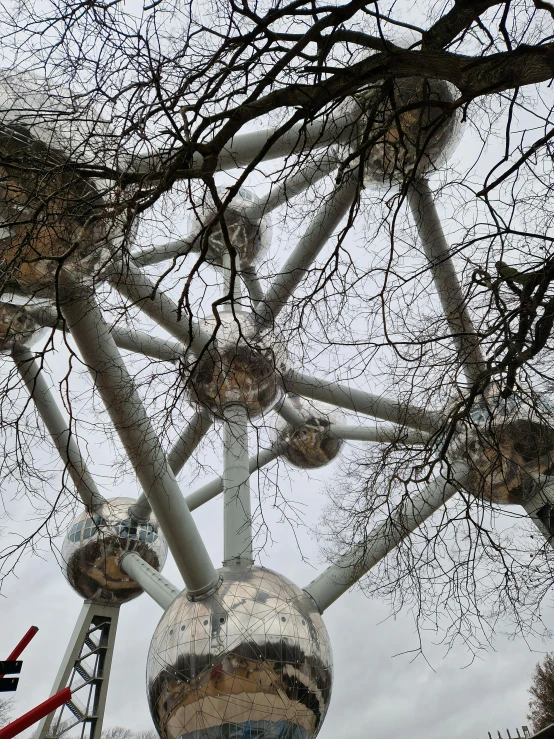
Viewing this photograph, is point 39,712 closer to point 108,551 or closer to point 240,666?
point 240,666

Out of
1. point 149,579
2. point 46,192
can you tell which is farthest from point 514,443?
point 149,579

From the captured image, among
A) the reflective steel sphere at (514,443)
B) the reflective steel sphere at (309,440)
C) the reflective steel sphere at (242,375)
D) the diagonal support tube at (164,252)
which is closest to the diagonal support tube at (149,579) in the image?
the reflective steel sphere at (242,375)

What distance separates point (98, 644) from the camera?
13.3m

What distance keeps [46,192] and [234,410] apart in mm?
5098

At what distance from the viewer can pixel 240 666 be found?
7.73 metres

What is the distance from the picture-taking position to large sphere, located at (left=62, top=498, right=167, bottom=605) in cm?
1172

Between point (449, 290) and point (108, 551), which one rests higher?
point (108, 551)

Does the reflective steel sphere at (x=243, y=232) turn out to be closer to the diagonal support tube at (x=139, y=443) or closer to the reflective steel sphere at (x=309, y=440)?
the reflective steel sphere at (x=309, y=440)

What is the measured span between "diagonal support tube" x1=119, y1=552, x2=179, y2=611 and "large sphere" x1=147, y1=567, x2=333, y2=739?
127 cm

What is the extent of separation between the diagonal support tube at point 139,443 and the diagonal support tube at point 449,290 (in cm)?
202

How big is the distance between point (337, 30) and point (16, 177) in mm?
1784

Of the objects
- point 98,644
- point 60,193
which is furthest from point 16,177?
point 98,644

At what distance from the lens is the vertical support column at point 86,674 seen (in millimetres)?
12523

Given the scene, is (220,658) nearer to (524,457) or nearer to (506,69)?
(524,457)
